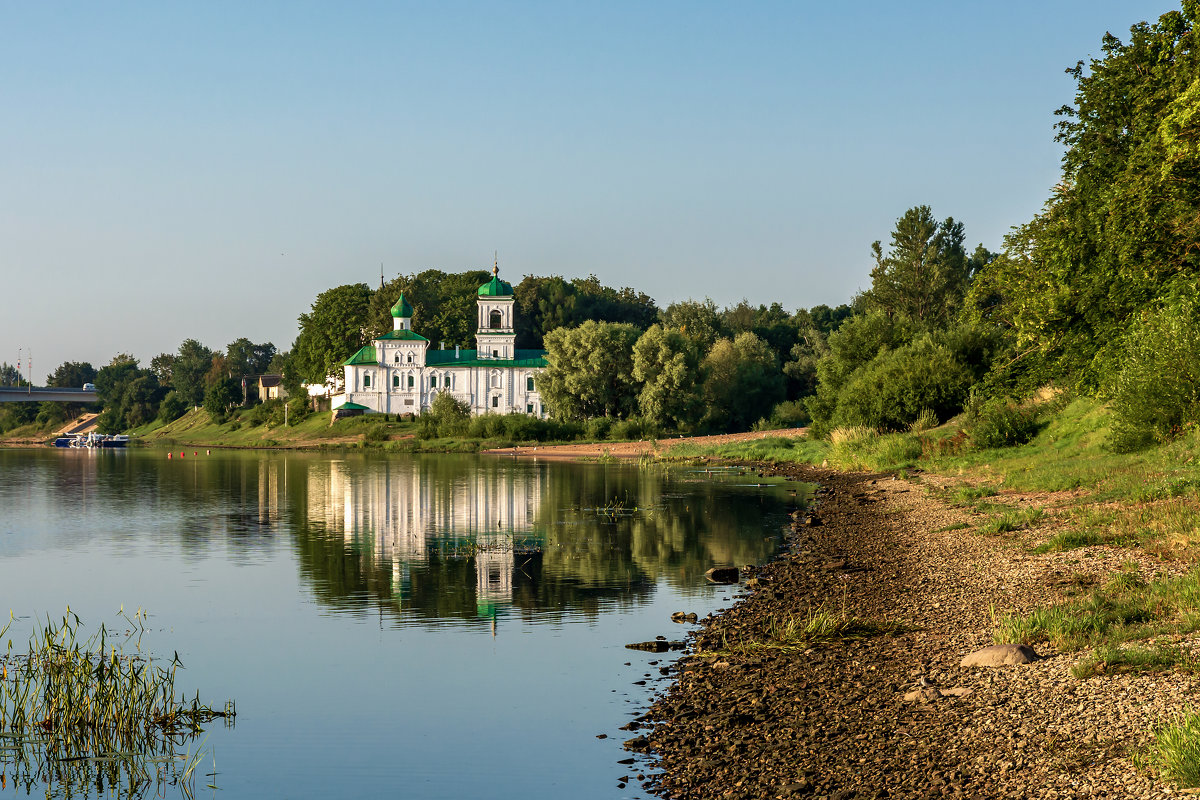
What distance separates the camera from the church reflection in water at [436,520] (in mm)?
25109

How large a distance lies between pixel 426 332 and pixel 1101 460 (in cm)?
11480

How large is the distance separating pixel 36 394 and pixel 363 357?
61.3 m

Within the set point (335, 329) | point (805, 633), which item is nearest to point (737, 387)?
point (335, 329)

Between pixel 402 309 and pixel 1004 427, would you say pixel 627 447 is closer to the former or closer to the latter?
pixel 1004 427

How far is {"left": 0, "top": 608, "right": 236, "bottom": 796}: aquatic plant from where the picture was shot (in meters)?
11.6

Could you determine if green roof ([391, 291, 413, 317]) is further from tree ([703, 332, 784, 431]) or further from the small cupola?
tree ([703, 332, 784, 431])

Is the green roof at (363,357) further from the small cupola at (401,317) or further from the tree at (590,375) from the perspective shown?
the tree at (590,375)

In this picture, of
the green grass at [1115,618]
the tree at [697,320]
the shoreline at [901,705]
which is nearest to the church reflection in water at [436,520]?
the shoreline at [901,705]

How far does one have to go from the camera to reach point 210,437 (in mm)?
139500

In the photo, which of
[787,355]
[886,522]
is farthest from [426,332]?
[886,522]

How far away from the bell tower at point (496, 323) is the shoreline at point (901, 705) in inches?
4409

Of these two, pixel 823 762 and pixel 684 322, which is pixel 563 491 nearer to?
pixel 823 762

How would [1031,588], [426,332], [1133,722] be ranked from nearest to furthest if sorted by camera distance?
[1133,722] → [1031,588] → [426,332]

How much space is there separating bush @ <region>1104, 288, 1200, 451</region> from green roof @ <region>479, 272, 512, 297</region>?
344 feet
